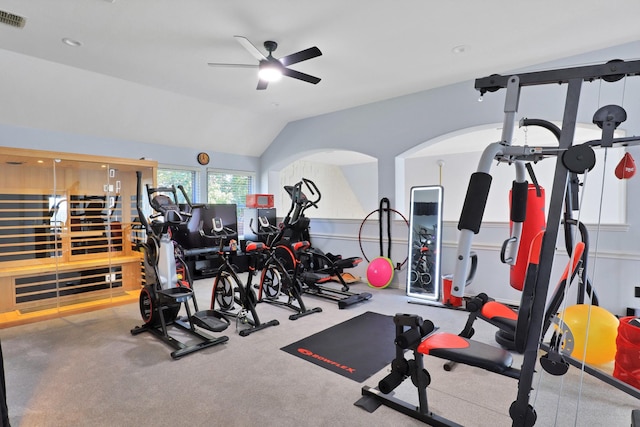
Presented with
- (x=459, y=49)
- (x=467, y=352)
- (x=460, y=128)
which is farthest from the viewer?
(x=460, y=128)

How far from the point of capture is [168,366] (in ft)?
9.93

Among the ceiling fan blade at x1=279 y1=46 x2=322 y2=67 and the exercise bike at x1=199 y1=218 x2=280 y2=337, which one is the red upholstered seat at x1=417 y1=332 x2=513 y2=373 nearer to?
the exercise bike at x1=199 y1=218 x2=280 y2=337

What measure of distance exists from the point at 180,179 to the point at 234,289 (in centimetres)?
365

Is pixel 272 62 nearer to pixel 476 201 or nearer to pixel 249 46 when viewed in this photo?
pixel 249 46

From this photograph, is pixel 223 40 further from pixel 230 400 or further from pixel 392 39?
pixel 230 400

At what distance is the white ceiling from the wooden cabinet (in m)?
1.15

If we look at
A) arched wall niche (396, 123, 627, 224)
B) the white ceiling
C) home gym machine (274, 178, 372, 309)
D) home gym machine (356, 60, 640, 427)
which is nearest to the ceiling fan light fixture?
the white ceiling

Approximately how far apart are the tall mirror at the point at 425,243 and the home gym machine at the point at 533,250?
2.94 m

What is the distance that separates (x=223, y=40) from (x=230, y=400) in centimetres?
358

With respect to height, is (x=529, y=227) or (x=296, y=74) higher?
(x=296, y=74)

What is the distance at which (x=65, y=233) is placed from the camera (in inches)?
186

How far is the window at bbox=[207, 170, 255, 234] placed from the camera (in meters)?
7.57

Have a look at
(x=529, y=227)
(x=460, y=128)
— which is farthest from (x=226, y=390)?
(x=460, y=128)

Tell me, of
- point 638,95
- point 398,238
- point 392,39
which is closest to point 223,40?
point 392,39
